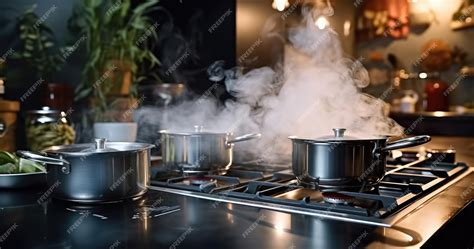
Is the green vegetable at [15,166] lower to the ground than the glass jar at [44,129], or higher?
lower

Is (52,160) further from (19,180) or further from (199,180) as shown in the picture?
(199,180)

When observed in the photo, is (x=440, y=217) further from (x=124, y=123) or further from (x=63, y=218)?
(x=124, y=123)

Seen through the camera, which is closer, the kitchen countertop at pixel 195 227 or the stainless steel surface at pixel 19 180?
the kitchen countertop at pixel 195 227

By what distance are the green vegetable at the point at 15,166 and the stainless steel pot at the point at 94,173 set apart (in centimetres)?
22

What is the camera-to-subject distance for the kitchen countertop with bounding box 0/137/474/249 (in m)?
0.63

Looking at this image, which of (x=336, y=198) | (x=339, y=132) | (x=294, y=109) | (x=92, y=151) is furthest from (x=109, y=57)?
(x=336, y=198)

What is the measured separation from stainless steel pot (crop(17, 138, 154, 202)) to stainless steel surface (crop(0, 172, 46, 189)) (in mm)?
161

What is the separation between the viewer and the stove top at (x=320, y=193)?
772mm

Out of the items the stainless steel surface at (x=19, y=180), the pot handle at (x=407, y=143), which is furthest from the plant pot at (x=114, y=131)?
the pot handle at (x=407, y=143)

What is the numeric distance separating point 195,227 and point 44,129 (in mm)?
904

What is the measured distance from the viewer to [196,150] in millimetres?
1134

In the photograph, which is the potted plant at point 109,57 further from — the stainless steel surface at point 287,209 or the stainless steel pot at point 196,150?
the stainless steel surface at point 287,209

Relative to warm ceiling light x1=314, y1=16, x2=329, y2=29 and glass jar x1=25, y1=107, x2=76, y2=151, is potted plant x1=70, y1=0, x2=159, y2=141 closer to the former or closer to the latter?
glass jar x1=25, y1=107, x2=76, y2=151

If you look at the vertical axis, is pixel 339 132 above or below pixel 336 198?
above
